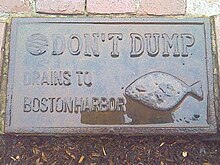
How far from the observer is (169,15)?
1.98m

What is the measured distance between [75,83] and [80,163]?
0.32 meters

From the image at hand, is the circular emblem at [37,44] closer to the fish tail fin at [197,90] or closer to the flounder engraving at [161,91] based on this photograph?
the flounder engraving at [161,91]

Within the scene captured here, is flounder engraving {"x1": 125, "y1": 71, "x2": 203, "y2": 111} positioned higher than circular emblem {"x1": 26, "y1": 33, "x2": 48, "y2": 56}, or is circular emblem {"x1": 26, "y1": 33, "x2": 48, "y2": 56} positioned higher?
circular emblem {"x1": 26, "y1": 33, "x2": 48, "y2": 56}

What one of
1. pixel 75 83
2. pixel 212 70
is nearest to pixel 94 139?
pixel 75 83

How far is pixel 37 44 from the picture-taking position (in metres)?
1.90

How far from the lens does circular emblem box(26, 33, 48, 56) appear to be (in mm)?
1889

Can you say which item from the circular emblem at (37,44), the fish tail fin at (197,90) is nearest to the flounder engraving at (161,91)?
the fish tail fin at (197,90)

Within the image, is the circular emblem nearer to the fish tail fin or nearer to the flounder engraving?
the flounder engraving

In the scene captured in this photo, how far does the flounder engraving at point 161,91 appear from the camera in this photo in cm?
182

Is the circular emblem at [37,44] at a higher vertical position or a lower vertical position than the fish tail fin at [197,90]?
higher

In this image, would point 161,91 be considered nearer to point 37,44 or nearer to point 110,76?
point 110,76

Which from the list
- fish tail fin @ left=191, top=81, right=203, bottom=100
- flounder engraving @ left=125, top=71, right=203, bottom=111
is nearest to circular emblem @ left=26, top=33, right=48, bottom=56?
flounder engraving @ left=125, top=71, right=203, bottom=111

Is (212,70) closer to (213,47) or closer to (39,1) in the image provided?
(213,47)

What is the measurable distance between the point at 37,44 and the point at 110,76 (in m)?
0.34
